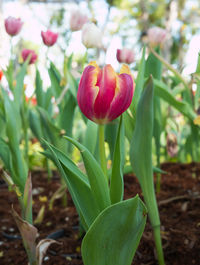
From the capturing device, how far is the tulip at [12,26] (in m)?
1.44

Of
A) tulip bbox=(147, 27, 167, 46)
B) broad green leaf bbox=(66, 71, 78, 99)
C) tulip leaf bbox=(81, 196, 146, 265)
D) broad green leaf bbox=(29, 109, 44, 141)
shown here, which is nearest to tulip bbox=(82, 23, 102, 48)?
broad green leaf bbox=(66, 71, 78, 99)

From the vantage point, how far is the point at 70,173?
24.4 inches

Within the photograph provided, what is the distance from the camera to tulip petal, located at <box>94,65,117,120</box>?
548mm

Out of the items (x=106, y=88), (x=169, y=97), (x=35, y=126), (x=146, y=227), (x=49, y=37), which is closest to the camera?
(x=106, y=88)

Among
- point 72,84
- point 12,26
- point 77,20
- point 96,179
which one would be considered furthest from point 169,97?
point 12,26

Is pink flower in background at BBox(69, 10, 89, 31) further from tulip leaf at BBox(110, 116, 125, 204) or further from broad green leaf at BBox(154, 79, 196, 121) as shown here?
tulip leaf at BBox(110, 116, 125, 204)

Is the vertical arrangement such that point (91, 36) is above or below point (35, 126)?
above

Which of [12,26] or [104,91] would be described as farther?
[12,26]

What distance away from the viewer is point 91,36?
1154mm

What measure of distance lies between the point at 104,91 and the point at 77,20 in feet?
3.02

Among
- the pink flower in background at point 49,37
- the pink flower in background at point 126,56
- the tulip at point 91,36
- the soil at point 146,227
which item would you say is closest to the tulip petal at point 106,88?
the soil at point 146,227

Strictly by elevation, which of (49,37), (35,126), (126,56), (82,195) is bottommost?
(35,126)

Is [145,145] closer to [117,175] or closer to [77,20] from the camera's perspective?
[117,175]

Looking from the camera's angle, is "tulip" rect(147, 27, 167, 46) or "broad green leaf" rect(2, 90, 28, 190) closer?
"broad green leaf" rect(2, 90, 28, 190)
